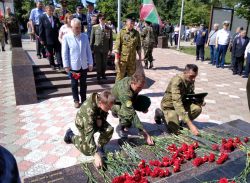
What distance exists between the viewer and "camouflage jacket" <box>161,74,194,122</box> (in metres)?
3.79

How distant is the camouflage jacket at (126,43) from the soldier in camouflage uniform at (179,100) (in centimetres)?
183

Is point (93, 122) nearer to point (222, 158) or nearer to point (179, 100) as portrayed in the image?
point (179, 100)

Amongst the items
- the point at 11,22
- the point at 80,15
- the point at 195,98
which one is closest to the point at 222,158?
the point at 195,98

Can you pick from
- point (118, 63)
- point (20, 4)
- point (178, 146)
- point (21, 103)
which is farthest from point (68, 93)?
point (20, 4)

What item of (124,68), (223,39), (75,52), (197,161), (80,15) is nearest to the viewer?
(197,161)

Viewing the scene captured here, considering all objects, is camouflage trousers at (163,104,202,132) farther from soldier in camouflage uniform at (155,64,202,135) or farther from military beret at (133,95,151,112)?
military beret at (133,95,151,112)

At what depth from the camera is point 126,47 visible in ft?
19.5

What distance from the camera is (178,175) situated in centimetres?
261

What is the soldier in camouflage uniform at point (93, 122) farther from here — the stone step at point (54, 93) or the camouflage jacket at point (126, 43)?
the stone step at point (54, 93)

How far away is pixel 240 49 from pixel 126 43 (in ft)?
18.0

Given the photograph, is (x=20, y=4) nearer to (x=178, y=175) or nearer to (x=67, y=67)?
(x=67, y=67)

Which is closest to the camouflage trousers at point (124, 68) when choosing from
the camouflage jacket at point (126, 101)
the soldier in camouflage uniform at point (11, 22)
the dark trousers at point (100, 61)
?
the dark trousers at point (100, 61)

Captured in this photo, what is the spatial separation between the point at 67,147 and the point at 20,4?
103ft

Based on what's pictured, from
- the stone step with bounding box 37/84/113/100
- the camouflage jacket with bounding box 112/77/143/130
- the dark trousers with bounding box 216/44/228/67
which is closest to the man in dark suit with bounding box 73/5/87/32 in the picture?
the stone step with bounding box 37/84/113/100
